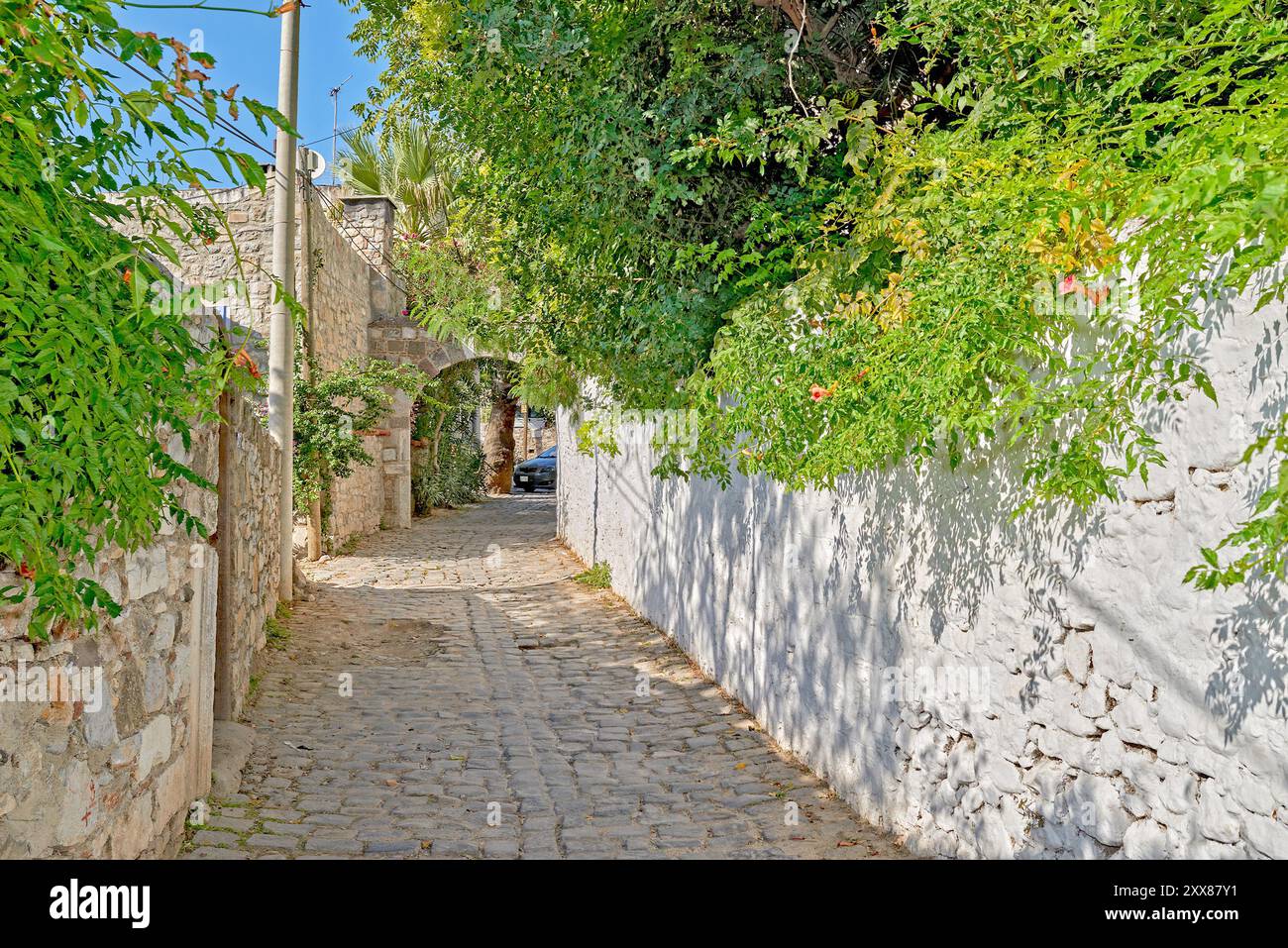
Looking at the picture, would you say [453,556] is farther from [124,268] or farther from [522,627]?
[124,268]

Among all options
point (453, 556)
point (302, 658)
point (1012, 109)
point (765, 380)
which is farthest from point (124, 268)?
point (453, 556)

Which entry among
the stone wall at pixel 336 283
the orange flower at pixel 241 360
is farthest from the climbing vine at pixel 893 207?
the stone wall at pixel 336 283

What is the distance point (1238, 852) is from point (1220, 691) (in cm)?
36

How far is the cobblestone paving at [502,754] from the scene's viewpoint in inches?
166

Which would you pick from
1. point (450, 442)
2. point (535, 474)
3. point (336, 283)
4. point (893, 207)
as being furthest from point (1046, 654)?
point (535, 474)

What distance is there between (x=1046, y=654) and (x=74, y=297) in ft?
9.23

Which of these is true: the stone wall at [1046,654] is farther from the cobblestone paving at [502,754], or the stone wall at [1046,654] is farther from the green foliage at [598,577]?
the green foliage at [598,577]

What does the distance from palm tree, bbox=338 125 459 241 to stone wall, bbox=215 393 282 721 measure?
1300 centimetres

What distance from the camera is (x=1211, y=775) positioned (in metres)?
2.37

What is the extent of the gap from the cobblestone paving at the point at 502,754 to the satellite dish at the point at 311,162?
5142mm

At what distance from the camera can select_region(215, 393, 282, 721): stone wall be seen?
5.69 m

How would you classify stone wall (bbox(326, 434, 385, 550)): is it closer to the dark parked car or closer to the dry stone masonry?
the dry stone masonry

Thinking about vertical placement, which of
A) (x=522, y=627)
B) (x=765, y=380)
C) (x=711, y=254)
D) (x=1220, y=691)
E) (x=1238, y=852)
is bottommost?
(x=522, y=627)

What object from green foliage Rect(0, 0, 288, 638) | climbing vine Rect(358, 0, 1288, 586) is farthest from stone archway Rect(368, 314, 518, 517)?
green foliage Rect(0, 0, 288, 638)
